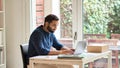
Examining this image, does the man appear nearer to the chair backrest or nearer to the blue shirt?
the blue shirt

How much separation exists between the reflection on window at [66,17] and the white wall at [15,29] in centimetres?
67

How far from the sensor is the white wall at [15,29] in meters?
4.68

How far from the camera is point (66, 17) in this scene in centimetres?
447

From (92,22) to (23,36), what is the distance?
1289mm

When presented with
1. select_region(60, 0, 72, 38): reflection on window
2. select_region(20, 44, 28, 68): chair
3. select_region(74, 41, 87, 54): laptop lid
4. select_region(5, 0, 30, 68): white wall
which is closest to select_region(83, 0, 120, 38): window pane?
select_region(60, 0, 72, 38): reflection on window

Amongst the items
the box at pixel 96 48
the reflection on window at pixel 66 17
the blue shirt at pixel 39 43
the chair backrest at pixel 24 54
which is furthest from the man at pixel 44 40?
the reflection on window at pixel 66 17

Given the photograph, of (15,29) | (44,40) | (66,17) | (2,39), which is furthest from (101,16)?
(2,39)

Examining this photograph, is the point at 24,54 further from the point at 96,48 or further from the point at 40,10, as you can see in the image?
the point at 40,10

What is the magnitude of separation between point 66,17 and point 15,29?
3.23 ft

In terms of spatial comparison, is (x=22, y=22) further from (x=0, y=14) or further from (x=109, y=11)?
(x=109, y=11)

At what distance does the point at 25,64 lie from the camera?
339 centimetres

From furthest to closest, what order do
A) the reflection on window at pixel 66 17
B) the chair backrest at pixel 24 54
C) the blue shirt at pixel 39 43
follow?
the reflection on window at pixel 66 17 < the chair backrest at pixel 24 54 < the blue shirt at pixel 39 43

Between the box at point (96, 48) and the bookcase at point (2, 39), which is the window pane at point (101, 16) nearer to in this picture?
the box at point (96, 48)

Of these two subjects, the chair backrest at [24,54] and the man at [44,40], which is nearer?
the man at [44,40]
